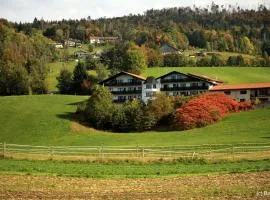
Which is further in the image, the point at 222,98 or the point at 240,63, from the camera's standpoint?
the point at 240,63

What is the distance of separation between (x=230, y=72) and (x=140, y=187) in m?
116

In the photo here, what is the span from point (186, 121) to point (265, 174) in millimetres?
42990

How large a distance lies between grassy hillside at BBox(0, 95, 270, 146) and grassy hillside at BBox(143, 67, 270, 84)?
5033 centimetres

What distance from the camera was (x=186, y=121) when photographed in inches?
2867

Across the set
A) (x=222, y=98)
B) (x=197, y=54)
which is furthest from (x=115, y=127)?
(x=197, y=54)

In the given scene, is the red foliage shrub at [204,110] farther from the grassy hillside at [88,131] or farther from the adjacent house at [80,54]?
the adjacent house at [80,54]

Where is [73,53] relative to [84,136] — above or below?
above

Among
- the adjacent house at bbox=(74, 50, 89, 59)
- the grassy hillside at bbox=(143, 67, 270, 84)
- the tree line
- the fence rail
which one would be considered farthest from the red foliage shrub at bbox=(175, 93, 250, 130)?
the adjacent house at bbox=(74, 50, 89, 59)

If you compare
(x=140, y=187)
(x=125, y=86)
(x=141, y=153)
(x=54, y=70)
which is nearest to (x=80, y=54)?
(x=54, y=70)

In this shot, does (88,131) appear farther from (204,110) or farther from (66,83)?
(66,83)

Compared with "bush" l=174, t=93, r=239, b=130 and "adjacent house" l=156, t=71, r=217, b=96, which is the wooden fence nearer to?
"bush" l=174, t=93, r=239, b=130

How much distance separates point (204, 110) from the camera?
74812mm

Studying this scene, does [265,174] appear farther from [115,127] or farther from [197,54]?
[197,54]

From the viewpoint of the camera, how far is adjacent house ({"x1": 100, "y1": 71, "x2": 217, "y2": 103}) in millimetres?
94750
